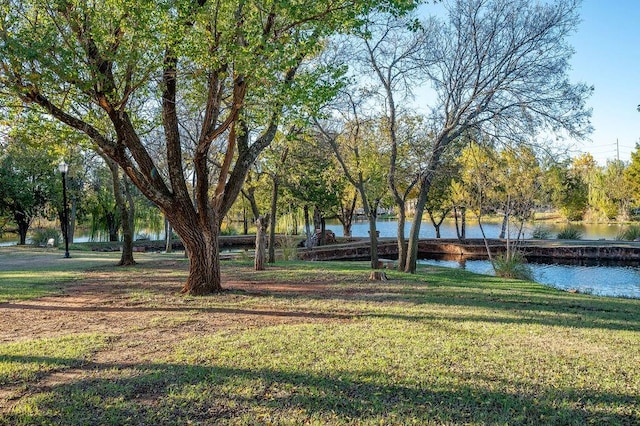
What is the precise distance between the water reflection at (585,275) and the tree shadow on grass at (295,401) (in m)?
12.1

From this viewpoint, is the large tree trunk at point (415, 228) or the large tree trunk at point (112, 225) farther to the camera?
the large tree trunk at point (112, 225)

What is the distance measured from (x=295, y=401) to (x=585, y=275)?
69.5 ft

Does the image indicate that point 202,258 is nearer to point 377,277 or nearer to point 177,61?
point 177,61

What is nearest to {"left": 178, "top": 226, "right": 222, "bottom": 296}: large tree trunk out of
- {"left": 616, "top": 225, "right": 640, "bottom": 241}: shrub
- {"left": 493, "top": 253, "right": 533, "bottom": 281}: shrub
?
{"left": 493, "top": 253, "right": 533, "bottom": 281}: shrub

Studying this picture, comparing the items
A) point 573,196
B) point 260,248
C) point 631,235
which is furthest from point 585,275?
point 573,196

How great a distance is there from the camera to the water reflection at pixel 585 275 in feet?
54.1

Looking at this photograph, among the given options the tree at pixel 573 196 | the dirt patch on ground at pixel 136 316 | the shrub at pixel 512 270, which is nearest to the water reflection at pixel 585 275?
the shrub at pixel 512 270

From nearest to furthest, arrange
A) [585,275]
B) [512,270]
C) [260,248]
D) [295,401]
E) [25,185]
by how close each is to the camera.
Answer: [295,401], [260,248], [512,270], [585,275], [25,185]

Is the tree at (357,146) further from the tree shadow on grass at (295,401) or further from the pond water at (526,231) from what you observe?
the pond water at (526,231)

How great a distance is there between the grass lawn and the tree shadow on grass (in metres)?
0.01

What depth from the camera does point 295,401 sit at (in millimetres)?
3617

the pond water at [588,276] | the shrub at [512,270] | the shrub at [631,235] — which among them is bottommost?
the pond water at [588,276]

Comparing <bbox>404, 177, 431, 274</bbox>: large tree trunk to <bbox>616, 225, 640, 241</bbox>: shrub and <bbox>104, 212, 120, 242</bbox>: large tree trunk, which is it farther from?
<bbox>616, 225, 640, 241</bbox>: shrub

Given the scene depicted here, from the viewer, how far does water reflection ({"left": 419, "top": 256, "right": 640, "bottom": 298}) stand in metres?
16.5
